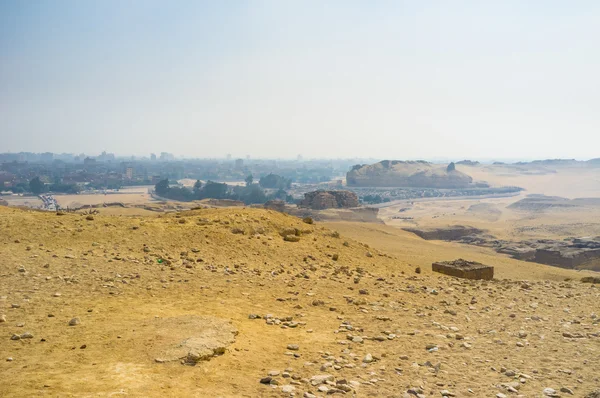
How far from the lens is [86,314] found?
605 cm

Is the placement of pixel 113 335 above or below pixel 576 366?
above

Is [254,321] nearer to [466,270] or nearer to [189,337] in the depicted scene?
[189,337]

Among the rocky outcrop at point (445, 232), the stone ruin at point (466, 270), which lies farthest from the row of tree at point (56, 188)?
the stone ruin at point (466, 270)

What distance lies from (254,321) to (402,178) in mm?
122858

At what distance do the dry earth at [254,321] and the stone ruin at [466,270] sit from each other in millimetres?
1667

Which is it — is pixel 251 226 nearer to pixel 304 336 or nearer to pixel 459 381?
pixel 304 336

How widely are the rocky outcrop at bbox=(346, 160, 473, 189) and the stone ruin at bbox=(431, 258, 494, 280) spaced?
359ft

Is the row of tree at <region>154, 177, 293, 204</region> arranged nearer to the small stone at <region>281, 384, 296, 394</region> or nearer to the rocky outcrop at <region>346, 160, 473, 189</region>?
the rocky outcrop at <region>346, 160, 473, 189</region>

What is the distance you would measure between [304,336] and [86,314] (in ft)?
9.77

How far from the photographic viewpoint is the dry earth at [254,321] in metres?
4.41

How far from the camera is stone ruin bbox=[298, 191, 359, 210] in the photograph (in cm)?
5206

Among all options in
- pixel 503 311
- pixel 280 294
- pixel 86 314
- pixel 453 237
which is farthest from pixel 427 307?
pixel 453 237

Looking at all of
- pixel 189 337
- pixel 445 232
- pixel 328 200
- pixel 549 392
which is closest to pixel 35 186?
pixel 328 200

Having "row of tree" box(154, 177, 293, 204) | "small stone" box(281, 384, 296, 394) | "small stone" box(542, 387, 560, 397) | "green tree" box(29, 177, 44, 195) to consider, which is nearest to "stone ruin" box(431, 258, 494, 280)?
"small stone" box(542, 387, 560, 397)
